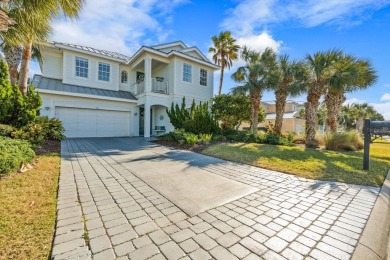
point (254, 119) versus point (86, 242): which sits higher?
point (254, 119)

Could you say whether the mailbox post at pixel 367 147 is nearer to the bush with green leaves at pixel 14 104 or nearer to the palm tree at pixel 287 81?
the palm tree at pixel 287 81

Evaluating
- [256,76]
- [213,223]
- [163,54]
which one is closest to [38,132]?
[213,223]

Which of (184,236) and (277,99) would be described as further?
(277,99)

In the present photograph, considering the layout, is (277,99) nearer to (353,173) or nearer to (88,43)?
(353,173)

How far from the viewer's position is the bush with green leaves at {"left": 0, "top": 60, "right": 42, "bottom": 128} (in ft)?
24.3

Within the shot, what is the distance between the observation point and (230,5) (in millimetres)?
8641

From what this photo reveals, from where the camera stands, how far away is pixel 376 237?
2.42 meters

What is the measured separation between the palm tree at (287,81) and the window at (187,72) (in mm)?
7119

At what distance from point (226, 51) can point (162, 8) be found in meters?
13.6

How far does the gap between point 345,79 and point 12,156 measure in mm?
14263

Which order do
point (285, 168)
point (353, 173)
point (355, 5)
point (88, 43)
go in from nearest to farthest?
point (353, 173) < point (285, 168) < point (355, 5) < point (88, 43)

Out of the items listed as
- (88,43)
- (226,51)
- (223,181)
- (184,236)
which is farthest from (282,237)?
(226,51)

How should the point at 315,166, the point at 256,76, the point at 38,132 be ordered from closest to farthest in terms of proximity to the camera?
1. the point at 315,166
2. the point at 38,132
3. the point at 256,76

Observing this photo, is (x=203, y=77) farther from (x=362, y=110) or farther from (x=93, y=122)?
(x=362, y=110)
